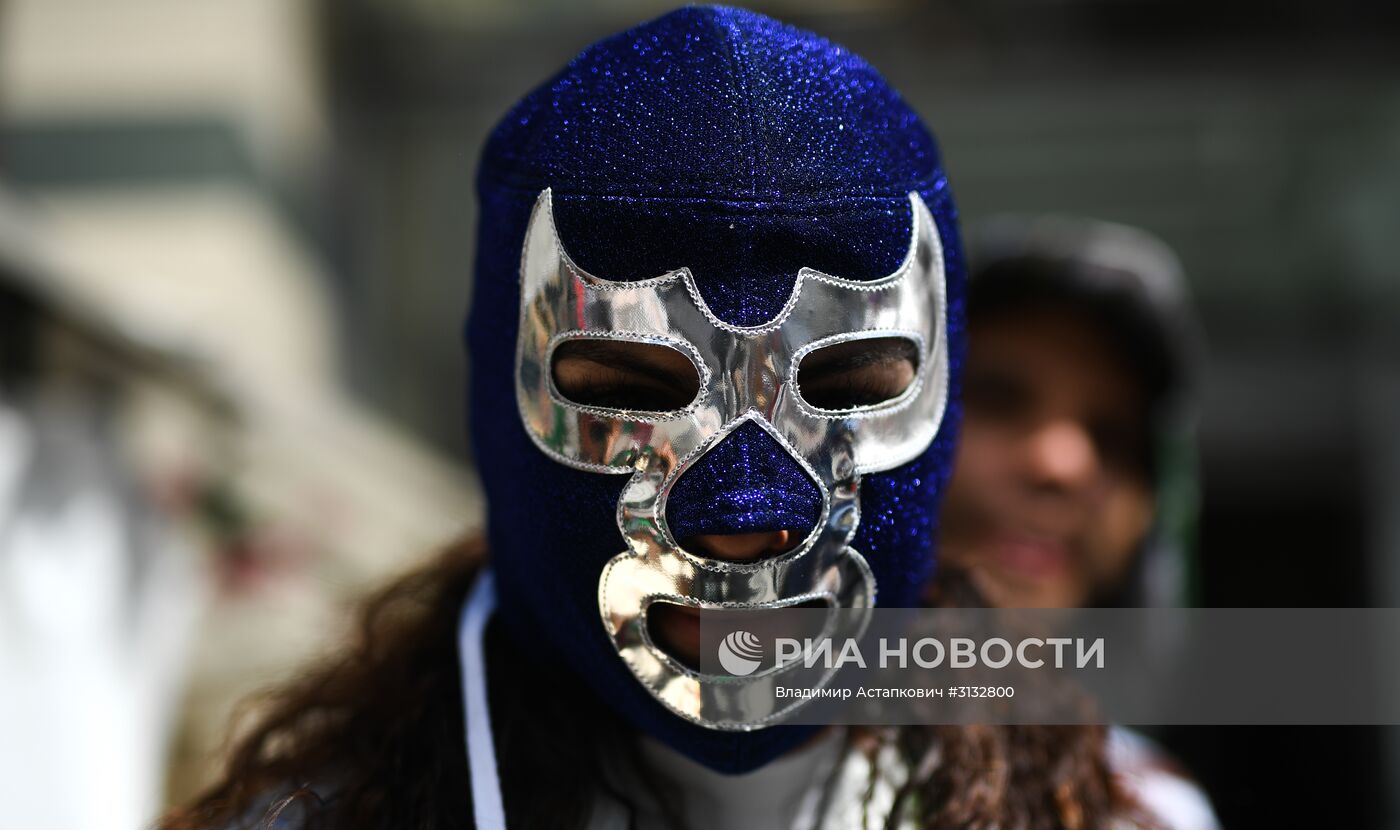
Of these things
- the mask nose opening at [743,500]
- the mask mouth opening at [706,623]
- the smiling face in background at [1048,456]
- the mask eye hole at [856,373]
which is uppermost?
the mask eye hole at [856,373]

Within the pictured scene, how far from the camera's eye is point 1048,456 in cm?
198

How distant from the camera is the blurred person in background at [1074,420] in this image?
2008 mm

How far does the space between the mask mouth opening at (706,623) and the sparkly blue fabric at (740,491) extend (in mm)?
77

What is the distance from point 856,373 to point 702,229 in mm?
193

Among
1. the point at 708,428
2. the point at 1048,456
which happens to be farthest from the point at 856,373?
the point at 1048,456

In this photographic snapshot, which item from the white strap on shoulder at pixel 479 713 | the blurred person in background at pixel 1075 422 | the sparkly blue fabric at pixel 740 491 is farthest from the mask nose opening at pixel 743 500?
the blurred person in background at pixel 1075 422

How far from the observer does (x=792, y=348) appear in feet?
3.60

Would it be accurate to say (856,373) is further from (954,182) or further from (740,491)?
(954,182)

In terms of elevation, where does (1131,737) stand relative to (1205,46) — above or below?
below

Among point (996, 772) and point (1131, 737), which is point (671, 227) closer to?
point (996, 772)

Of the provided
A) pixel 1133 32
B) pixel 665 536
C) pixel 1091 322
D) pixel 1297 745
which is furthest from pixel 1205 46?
pixel 665 536

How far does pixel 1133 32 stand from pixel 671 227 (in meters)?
4.65

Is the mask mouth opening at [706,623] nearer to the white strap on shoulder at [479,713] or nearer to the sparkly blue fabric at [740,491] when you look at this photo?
the sparkly blue fabric at [740,491]

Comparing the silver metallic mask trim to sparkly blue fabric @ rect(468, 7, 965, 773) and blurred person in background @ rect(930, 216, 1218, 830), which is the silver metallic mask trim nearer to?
sparkly blue fabric @ rect(468, 7, 965, 773)
